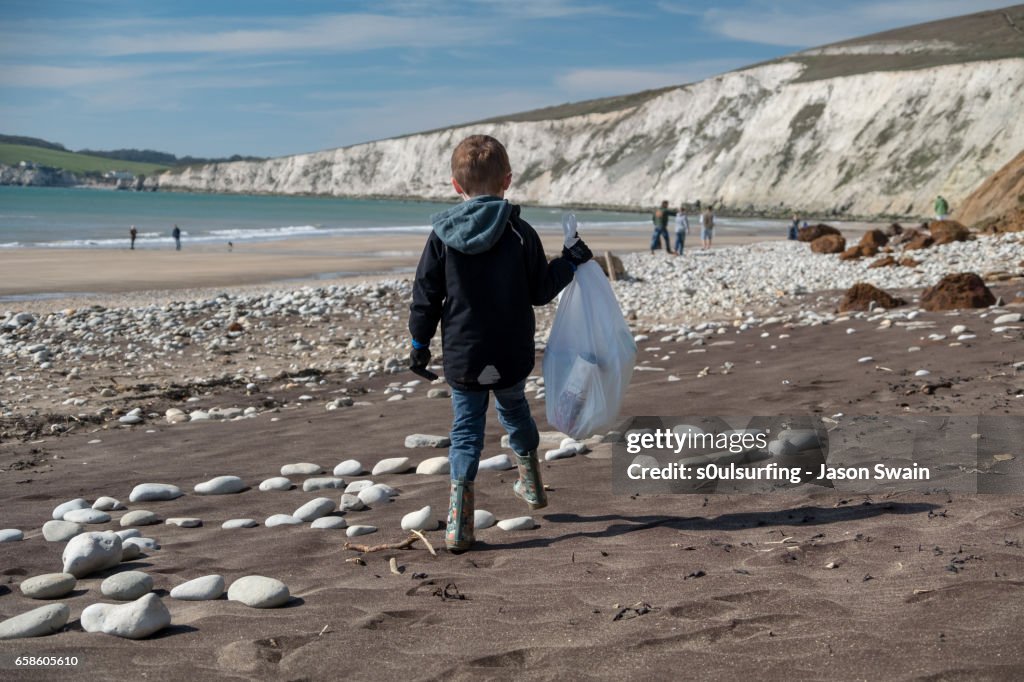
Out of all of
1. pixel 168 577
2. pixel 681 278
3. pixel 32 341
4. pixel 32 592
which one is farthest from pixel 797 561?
pixel 681 278

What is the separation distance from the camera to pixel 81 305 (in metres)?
18.8

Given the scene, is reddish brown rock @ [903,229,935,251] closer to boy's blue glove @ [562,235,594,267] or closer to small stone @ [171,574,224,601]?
boy's blue glove @ [562,235,594,267]

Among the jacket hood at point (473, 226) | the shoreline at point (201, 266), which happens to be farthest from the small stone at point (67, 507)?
the shoreline at point (201, 266)

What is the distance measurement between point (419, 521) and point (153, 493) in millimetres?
1832

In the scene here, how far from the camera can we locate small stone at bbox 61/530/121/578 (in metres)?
3.66

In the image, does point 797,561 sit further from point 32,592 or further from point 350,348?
point 350,348

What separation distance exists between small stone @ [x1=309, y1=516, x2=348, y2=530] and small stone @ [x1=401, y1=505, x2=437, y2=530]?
0.31 m

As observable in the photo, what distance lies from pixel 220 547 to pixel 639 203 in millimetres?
106822

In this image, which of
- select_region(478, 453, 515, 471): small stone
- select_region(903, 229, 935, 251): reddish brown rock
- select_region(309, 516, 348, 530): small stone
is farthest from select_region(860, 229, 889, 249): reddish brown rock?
select_region(309, 516, 348, 530): small stone

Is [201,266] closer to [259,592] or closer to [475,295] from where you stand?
[475,295]

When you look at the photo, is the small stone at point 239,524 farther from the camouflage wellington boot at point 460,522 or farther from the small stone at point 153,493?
the camouflage wellington boot at point 460,522

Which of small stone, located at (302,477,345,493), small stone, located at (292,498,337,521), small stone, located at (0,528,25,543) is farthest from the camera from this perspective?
small stone, located at (302,477,345,493)

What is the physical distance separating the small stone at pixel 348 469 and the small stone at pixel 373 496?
724 millimetres

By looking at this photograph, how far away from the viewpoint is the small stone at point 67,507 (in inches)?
191
